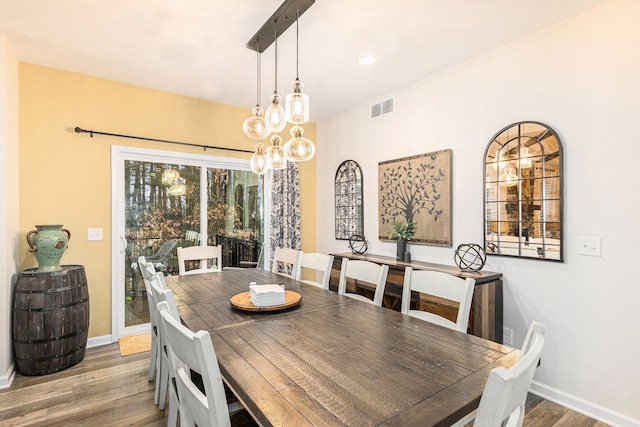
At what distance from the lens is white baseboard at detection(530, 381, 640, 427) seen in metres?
2.05

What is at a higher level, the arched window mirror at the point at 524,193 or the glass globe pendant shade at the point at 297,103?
the glass globe pendant shade at the point at 297,103

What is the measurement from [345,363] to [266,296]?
0.79 meters

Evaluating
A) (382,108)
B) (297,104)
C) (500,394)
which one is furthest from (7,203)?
(382,108)

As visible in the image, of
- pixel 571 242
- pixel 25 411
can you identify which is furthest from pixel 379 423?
pixel 25 411

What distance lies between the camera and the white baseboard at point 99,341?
10.7 ft

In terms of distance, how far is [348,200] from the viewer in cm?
425

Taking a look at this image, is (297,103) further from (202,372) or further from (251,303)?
(202,372)

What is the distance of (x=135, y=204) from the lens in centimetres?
364

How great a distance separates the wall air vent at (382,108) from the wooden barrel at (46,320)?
342 cm

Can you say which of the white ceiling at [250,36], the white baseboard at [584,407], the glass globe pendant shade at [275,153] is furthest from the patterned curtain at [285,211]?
the white baseboard at [584,407]

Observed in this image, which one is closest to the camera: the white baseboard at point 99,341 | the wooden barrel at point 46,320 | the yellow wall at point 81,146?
the wooden barrel at point 46,320

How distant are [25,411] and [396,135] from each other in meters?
3.85

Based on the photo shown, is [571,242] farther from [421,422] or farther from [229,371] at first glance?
[229,371]

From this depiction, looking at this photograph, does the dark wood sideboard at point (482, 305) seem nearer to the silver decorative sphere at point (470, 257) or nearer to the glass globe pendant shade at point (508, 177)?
the silver decorative sphere at point (470, 257)
